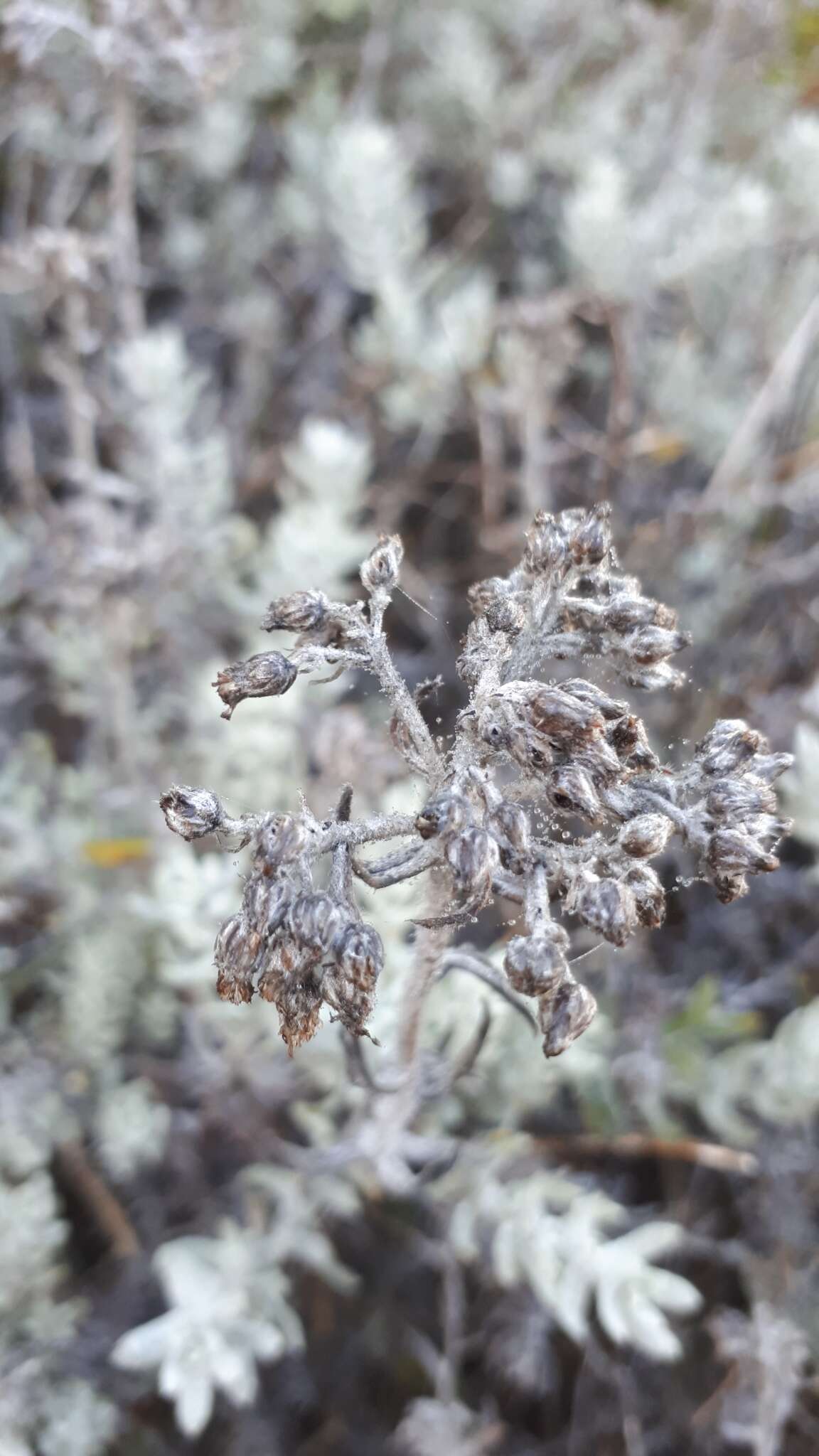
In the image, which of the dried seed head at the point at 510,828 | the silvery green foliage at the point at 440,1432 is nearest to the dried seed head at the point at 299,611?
the dried seed head at the point at 510,828

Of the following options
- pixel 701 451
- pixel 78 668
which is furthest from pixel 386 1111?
pixel 701 451

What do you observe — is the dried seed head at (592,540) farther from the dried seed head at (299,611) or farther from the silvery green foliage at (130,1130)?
the silvery green foliage at (130,1130)

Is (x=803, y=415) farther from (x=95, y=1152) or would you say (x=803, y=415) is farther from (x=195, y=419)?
(x=95, y=1152)

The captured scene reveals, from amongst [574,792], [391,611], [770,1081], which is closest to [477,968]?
[574,792]

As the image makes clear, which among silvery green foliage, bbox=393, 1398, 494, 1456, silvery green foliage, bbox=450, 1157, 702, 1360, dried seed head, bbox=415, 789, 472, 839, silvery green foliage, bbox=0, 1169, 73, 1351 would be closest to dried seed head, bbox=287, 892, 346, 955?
dried seed head, bbox=415, 789, 472, 839

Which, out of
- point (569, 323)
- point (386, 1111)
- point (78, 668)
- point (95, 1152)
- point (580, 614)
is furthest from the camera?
point (569, 323)
